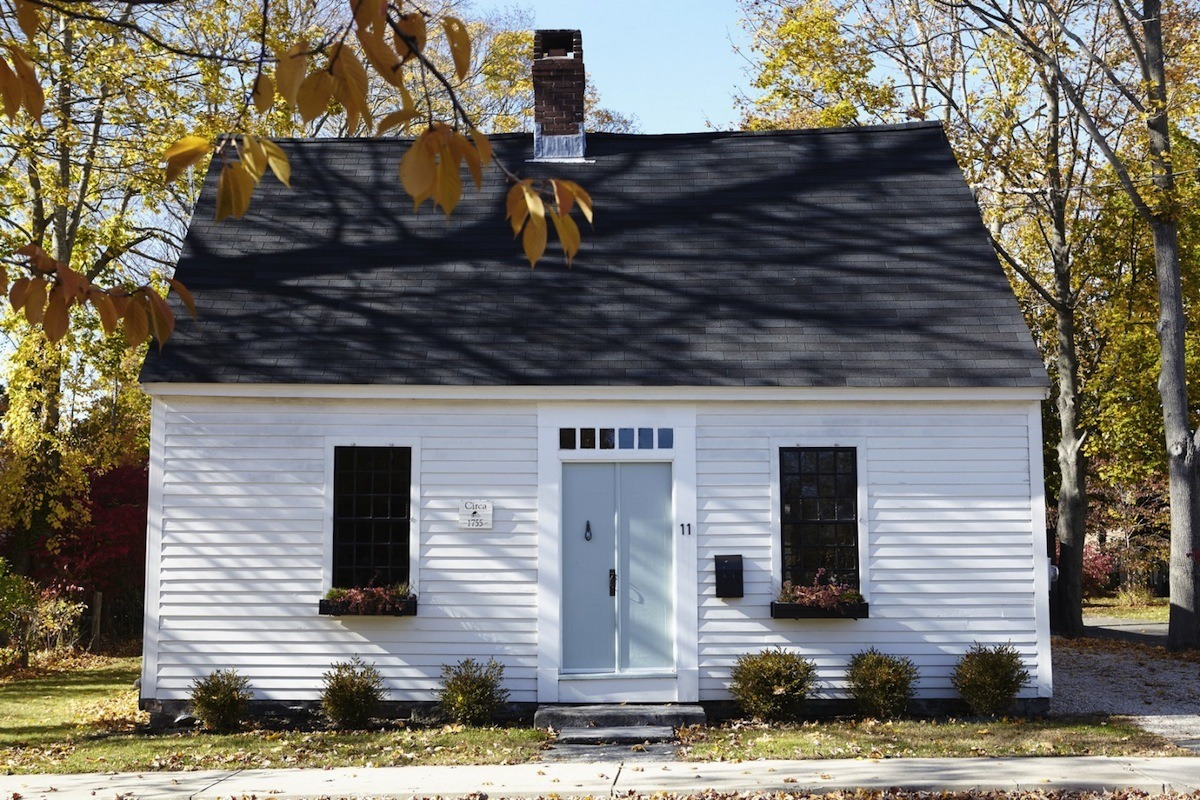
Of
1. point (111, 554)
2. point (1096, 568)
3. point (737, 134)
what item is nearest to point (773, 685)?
point (737, 134)

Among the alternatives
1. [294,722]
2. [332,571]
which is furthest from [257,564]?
[294,722]

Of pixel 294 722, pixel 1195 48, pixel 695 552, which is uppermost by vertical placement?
pixel 1195 48

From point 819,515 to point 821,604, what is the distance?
92 centimetres

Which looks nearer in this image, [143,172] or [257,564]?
[257,564]

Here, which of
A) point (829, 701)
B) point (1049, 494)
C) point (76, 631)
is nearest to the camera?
point (829, 701)

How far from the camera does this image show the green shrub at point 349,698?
1073 cm

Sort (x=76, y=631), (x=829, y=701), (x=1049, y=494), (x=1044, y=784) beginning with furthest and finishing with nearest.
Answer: (x=1049, y=494) → (x=76, y=631) → (x=829, y=701) → (x=1044, y=784)

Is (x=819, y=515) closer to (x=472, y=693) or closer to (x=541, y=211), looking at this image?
(x=472, y=693)

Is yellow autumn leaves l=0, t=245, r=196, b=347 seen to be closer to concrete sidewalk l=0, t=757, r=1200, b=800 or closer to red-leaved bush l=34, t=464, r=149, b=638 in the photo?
concrete sidewalk l=0, t=757, r=1200, b=800

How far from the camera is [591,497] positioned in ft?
37.7

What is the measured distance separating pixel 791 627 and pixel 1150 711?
3744mm

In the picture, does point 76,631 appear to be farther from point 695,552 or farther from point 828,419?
point 828,419

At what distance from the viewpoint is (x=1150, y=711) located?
11.5 meters

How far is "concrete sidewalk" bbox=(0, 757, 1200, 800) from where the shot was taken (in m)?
8.05
